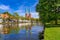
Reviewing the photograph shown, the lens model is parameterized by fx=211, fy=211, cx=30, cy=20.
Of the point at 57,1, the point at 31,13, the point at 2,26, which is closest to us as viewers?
the point at 57,1

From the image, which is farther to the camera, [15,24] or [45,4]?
[15,24]

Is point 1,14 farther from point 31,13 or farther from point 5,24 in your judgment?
point 31,13

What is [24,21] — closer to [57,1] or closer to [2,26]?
[2,26]

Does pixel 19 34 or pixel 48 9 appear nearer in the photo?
pixel 48 9

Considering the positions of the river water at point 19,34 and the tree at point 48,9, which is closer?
the river water at point 19,34

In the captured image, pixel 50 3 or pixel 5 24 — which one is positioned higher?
pixel 50 3

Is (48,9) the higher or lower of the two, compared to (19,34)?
higher

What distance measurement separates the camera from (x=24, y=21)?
18.6m

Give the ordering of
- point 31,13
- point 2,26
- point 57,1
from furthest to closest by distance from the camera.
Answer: point 2,26 < point 31,13 < point 57,1

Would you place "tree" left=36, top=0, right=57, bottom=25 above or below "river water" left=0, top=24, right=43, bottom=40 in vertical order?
above

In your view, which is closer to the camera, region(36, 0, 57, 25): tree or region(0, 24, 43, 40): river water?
region(0, 24, 43, 40): river water

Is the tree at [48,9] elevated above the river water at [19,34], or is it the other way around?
the tree at [48,9]

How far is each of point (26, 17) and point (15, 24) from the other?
175 cm

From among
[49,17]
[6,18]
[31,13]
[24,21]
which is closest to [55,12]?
[49,17]
